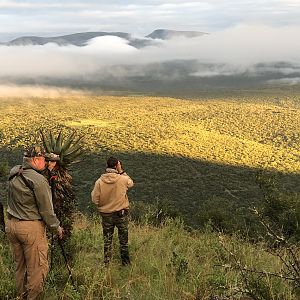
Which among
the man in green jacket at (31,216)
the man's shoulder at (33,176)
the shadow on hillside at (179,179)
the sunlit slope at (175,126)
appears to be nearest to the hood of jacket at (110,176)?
the man in green jacket at (31,216)

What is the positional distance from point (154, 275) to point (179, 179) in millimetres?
42502

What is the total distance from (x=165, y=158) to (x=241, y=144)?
58.7ft

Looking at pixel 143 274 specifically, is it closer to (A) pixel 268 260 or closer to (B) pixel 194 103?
(A) pixel 268 260

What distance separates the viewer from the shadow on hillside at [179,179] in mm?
36188

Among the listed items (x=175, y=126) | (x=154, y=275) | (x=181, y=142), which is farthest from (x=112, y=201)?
(x=175, y=126)

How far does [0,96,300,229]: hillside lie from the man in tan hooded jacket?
1190 centimetres

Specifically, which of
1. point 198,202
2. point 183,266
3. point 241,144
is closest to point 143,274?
point 183,266

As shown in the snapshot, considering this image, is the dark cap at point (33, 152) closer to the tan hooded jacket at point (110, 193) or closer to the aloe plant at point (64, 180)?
the aloe plant at point (64, 180)

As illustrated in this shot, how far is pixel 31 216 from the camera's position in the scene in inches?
141

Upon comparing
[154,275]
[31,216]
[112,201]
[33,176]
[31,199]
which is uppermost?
[33,176]

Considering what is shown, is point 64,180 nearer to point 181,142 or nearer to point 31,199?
point 31,199

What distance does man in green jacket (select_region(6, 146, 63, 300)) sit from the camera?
3541 millimetres

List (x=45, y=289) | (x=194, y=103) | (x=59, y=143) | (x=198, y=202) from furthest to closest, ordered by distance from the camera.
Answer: (x=194, y=103) < (x=198, y=202) < (x=59, y=143) < (x=45, y=289)

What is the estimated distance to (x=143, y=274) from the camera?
4.65 metres
